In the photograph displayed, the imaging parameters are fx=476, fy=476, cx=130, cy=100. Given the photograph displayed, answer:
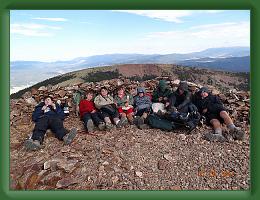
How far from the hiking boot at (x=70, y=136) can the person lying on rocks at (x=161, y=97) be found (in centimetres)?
177

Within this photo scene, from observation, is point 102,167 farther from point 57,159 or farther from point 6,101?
point 6,101

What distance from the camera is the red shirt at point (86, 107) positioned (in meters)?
10.0

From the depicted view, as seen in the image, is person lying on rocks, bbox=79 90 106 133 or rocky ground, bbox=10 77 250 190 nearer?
rocky ground, bbox=10 77 250 190

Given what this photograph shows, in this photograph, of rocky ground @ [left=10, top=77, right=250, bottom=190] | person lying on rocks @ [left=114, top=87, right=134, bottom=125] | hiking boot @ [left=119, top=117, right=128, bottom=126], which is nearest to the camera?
rocky ground @ [left=10, top=77, right=250, bottom=190]

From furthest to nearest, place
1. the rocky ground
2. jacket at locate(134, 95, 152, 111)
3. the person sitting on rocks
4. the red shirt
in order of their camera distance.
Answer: the person sitting on rocks, jacket at locate(134, 95, 152, 111), the red shirt, the rocky ground

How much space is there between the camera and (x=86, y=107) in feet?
33.0

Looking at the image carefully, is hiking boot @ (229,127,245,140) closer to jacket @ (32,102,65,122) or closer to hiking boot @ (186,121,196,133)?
hiking boot @ (186,121,196,133)

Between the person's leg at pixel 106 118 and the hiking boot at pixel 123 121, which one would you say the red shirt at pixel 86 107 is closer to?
the person's leg at pixel 106 118

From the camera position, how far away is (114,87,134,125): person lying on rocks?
992 cm

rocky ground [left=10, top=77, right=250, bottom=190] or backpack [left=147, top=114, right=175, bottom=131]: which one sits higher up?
backpack [left=147, top=114, right=175, bottom=131]

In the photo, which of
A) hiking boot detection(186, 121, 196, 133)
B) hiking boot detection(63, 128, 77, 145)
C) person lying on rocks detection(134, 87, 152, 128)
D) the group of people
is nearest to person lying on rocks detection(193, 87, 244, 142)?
the group of people

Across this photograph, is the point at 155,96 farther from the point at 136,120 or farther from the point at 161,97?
the point at 136,120

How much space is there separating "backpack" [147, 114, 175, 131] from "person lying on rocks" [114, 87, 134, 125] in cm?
46

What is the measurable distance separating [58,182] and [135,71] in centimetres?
528
